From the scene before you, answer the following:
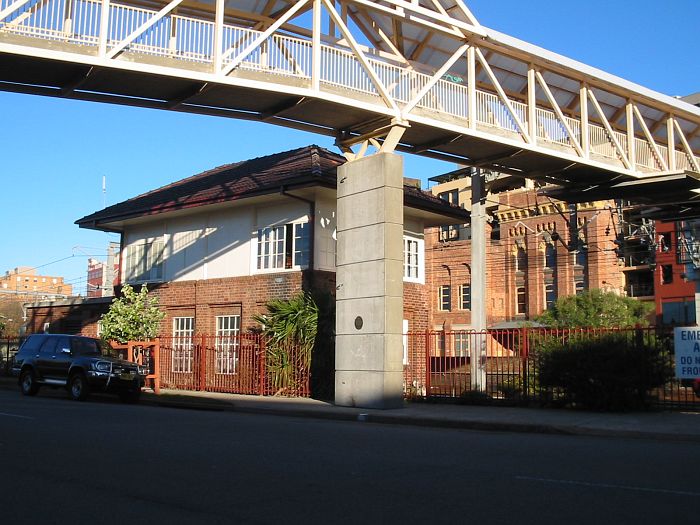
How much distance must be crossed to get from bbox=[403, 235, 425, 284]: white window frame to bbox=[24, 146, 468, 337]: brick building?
4cm

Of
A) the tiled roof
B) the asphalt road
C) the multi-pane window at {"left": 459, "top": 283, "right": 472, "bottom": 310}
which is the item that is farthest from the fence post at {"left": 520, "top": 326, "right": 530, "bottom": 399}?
the multi-pane window at {"left": 459, "top": 283, "right": 472, "bottom": 310}

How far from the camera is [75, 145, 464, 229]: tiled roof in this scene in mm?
23391

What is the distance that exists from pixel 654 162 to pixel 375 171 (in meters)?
13.0

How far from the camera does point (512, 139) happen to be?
20.7 m

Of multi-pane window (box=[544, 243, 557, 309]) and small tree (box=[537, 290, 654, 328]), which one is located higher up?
multi-pane window (box=[544, 243, 557, 309])

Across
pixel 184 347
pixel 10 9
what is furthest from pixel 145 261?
pixel 10 9

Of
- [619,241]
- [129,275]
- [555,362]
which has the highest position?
[619,241]

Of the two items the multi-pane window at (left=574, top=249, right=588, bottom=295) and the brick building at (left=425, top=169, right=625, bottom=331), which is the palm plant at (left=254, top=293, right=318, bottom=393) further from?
the multi-pane window at (left=574, top=249, right=588, bottom=295)

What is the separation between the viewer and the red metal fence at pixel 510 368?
649 inches

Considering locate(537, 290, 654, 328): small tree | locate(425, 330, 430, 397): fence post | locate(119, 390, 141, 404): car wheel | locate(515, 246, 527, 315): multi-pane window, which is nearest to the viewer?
locate(425, 330, 430, 397): fence post

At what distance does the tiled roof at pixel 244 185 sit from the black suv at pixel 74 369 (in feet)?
21.9

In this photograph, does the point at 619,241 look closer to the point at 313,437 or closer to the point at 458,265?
the point at 313,437

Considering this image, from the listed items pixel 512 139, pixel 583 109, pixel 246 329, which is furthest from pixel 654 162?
pixel 246 329

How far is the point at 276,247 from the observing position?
24.8m
